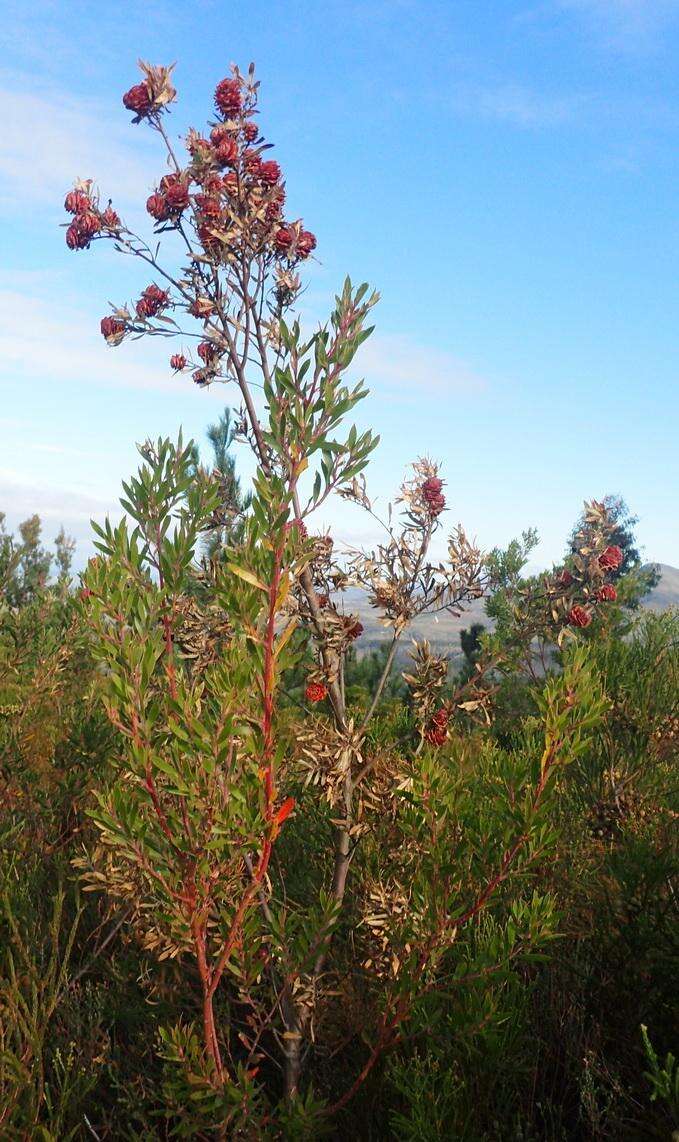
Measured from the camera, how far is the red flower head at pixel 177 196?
12.0 ft

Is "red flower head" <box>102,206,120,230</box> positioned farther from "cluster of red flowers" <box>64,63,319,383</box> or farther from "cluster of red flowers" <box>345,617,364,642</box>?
"cluster of red flowers" <box>345,617,364,642</box>

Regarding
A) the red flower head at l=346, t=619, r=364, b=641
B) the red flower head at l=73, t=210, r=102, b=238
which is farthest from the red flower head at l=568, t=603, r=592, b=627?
the red flower head at l=73, t=210, r=102, b=238

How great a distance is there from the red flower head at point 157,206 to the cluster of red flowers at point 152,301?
284 millimetres

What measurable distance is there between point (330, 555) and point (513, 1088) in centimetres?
205

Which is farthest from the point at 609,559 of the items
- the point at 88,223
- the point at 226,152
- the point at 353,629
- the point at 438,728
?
the point at 88,223

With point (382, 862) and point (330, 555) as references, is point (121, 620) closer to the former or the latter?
point (330, 555)

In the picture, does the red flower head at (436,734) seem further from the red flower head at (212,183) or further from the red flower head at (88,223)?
the red flower head at (88,223)

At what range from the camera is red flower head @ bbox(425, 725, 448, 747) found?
3326 millimetres

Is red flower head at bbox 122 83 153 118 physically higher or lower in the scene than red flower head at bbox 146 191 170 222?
higher

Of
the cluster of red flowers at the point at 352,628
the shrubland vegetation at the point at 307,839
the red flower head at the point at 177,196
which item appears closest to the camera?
the shrubland vegetation at the point at 307,839

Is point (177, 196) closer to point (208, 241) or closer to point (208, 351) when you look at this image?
Result: point (208, 241)

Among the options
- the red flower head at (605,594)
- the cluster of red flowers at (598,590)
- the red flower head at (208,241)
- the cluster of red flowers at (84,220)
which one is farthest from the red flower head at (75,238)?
the red flower head at (605,594)

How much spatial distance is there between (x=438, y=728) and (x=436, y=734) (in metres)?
0.03

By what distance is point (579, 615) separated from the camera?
141 inches
